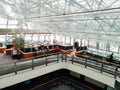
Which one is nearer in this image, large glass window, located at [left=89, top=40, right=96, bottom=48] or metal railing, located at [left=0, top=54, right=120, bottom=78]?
metal railing, located at [left=0, top=54, right=120, bottom=78]

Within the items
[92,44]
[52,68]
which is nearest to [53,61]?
[52,68]

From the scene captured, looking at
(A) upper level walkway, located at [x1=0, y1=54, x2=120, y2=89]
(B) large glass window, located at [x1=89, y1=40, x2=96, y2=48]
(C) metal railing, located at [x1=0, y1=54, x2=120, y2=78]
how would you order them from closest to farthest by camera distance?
(A) upper level walkway, located at [x1=0, y1=54, x2=120, y2=89]
(C) metal railing, located at [x1=0, y1=54, x2=120, y2=78]
(B) large glass window, located at [x1=89, y1=40, x2=96, y2=48]

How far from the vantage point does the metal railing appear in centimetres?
677

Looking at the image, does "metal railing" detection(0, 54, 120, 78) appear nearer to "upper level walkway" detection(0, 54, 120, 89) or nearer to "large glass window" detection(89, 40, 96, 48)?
"upper level walkway" detection(0, 54, 120, 89)

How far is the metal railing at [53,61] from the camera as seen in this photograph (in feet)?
22.2

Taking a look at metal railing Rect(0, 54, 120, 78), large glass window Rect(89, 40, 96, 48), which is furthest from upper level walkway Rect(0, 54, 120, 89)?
large glass window Rect(89, 40, 96, 48)

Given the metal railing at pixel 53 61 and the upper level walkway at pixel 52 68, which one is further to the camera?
the metal railing at pixel 53 61

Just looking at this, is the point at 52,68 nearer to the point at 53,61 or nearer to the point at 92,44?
the point at 53,61

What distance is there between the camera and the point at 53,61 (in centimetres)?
881

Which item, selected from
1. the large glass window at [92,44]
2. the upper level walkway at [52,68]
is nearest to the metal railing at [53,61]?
the upper level walkway at [52,68]

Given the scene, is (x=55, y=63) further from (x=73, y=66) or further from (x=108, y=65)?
(x=108, y=65)

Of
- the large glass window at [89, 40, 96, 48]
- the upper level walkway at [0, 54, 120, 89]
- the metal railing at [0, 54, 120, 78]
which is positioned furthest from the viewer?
the large glass window at [89, 40, 96, 48]

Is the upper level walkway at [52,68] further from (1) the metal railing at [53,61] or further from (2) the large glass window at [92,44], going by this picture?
(2) the large glass window at [92,44]

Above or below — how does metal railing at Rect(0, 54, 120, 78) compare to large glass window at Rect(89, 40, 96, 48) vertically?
below
